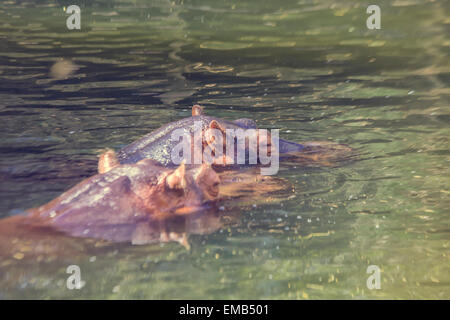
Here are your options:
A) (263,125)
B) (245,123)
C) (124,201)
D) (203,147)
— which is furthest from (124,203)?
(263,125)

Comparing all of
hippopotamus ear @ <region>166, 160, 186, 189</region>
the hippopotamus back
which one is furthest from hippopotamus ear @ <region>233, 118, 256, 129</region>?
hippopotamus ear @ <region>166, 160, 186, 189</region>

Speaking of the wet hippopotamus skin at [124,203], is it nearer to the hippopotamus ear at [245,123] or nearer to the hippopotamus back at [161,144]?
the hippopotamus back at [161,144]

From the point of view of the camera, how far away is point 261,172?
564 centimetres

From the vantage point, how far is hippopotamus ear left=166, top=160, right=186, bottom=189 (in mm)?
4270

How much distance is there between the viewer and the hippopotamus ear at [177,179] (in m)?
4.27

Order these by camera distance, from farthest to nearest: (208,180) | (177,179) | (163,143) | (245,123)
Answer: (245,123) < (163,143) < (208,180) < (177,179)

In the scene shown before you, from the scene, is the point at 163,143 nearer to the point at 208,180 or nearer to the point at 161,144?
the point at 161,144

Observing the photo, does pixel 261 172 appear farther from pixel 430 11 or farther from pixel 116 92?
pixel 430 11

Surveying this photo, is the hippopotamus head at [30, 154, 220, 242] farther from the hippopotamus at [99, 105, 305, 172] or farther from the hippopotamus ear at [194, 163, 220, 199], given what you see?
the hippopotamus at [99, 105, 305, 172]

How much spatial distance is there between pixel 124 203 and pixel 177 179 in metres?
0.38

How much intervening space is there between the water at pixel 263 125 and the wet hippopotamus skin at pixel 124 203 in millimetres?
200

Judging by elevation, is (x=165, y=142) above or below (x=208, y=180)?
above

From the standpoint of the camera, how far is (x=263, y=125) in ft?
23.9

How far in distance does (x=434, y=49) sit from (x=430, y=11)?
15.0ft
